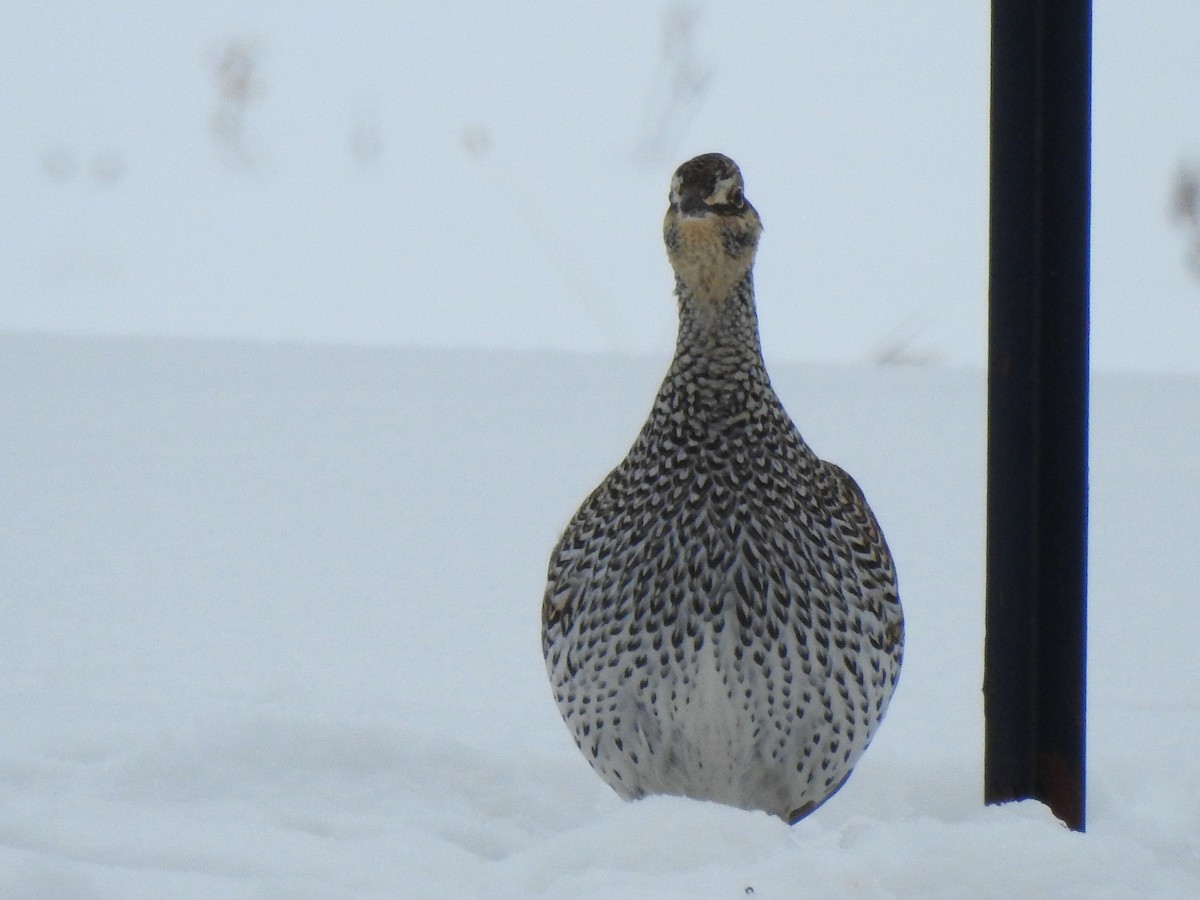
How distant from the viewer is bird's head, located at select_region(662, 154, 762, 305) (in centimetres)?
233

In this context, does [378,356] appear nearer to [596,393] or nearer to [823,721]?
[596,393]

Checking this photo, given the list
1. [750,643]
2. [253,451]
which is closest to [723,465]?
[750,643]

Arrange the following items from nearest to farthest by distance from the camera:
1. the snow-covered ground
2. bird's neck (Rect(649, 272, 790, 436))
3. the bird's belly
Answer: the snow-covered ground < the bird's belly < bird's neck (Rect(649, 272, 790, 436))

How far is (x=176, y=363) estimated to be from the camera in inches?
237

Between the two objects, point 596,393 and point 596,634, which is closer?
point 596,634

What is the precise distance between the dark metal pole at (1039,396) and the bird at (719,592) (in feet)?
0.76

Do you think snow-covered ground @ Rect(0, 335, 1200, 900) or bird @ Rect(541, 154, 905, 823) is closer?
snow-covered ground @ Rect(0, 335, 1200, 900)

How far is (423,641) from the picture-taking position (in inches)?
145

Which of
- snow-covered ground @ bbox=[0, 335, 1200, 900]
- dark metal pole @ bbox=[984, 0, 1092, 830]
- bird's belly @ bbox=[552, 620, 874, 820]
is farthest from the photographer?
bird's belly @ bbox=[552, 620, 874, 820]

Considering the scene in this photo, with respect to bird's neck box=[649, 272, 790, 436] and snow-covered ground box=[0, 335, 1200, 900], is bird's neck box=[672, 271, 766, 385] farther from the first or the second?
snow-covered ground box=[0, 335, 1200, 900]

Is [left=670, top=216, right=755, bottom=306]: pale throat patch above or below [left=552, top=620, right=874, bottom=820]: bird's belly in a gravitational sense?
above

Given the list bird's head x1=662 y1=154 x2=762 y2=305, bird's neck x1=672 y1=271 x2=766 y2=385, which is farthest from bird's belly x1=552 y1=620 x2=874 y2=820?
bird's head x1=662 y1=154 x2=762 y2=305

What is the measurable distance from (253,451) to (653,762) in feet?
9.66

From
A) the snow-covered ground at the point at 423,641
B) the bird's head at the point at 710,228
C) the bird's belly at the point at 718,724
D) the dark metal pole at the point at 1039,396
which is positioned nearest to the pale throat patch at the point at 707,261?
the bird's head at the point at 710,228
